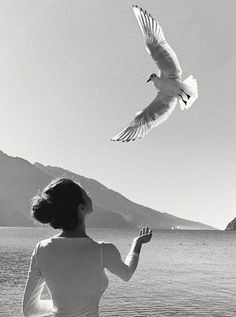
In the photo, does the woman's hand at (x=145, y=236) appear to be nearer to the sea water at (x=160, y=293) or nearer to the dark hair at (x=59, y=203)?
the dark hair at (x=59, y=203)

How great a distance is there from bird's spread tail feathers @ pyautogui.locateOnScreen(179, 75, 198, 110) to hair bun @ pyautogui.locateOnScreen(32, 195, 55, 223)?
5305mm

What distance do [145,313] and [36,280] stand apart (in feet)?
96.6

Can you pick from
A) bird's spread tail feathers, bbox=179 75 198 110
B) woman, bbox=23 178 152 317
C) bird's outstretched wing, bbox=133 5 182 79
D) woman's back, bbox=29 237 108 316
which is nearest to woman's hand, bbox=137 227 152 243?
woman, bbox=23 178 152 317

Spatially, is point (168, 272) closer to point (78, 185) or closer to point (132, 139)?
point (132, 139)

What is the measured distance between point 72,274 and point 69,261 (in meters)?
0.06

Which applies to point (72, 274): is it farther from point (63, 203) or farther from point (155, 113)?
point (155, 113)

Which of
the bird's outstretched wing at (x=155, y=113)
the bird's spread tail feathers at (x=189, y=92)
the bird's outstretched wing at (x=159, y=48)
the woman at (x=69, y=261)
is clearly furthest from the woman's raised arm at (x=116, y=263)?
the bird's outstretched wing at (x=155, y=113)

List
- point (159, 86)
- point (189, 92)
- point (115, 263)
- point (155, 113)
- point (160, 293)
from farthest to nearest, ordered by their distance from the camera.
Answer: point (160, 293), point (155, 113), point (159, 86), point (189, 92), point (115, 263)

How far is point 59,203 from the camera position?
2.39m


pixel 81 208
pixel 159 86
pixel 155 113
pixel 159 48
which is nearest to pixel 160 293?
pixel 155 113

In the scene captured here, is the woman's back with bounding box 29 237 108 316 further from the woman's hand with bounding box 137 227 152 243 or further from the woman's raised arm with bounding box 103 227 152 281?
the woman's hand with bounding box 137 227 152 243

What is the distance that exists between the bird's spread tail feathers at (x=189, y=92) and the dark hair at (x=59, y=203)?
5.28 meters

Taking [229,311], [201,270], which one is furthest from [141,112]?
[201,270]

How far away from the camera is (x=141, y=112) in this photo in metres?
9.59
